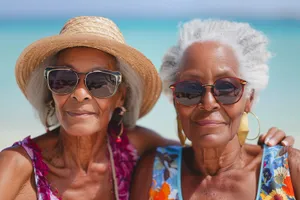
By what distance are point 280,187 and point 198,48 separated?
1.10 m

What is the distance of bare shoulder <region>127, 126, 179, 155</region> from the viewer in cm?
411

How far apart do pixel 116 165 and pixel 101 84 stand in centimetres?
73

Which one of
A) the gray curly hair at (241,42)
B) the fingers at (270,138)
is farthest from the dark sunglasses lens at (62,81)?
the fingers at (270,138)

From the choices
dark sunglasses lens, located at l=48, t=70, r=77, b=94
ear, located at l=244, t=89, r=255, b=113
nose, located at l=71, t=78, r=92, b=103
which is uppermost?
dark sunglasses lens, located at l=48, t=70, r=77, b=94

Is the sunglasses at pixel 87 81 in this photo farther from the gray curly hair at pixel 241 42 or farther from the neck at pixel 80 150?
the gray curly hair at pixel 241 42

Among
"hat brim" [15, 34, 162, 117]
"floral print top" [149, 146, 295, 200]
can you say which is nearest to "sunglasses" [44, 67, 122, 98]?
"hat brim" [15, 34, 162, 117]

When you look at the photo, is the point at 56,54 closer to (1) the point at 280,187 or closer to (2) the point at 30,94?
(2) the point at 30,94

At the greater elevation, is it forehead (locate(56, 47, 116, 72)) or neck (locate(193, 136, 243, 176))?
forehead (locate(56, 47, 116, 72))

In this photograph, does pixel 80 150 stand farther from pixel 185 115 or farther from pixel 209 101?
pixel 209 101

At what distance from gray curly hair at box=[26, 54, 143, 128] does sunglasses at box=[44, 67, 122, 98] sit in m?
0.26

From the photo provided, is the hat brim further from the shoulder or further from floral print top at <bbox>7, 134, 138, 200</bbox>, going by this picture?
the shoulder

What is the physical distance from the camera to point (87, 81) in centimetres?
358

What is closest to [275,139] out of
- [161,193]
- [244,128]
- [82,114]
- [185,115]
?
[244,128]

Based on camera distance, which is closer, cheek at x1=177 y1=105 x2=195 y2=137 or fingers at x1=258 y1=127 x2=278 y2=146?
cheek at x1=177 y1=105 x2=195 y2=137
